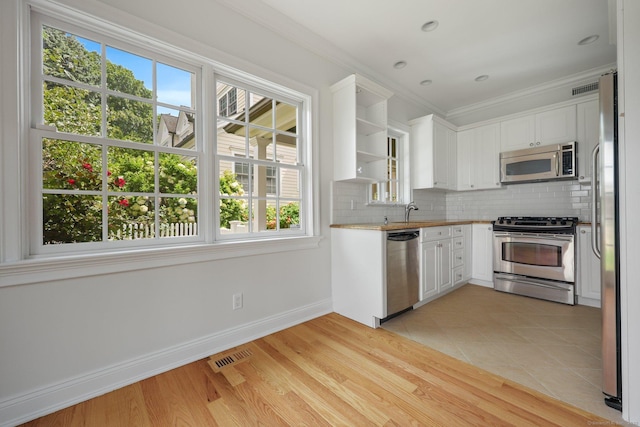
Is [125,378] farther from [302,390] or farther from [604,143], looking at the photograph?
[604,143]

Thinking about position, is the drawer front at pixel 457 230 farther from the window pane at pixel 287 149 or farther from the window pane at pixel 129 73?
the window pane at pixel 129 73

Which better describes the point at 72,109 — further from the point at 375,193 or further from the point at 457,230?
the point at 457,230

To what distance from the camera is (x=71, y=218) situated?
164 cm

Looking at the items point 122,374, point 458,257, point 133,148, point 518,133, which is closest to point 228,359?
point 122,374

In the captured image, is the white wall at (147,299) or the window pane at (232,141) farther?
the window pane at (232,141)

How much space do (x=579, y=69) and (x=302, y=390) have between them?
4683 mm

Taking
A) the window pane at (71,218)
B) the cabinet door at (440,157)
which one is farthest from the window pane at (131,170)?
the cabinet door at (440,157)

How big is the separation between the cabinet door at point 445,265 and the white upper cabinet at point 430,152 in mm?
931

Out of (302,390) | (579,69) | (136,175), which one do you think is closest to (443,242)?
(302,390)

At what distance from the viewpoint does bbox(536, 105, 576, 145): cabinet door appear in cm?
339

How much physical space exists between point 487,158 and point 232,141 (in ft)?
12.0

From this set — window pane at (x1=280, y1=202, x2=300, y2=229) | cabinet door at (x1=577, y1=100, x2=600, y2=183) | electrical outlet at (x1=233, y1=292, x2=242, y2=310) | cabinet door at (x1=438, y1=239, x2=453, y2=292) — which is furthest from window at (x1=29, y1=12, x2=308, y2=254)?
cabinet door at (x1=577, y1=100, x2=600, y2=183)

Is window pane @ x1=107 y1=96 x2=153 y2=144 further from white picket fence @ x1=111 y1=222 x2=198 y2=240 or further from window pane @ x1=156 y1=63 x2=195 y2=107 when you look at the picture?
white picket fence @ x1=111 y1=222 x2=198 y2=240

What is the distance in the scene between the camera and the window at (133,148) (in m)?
1.59
